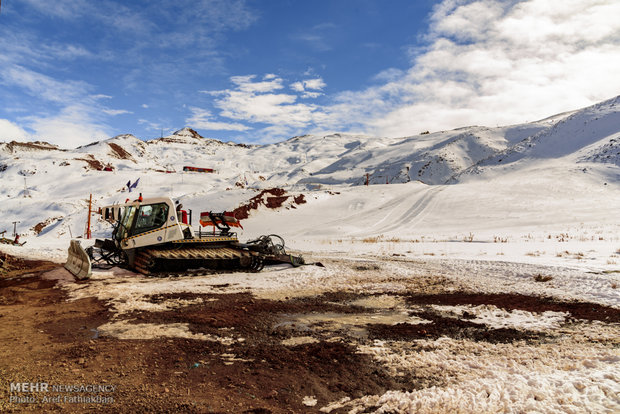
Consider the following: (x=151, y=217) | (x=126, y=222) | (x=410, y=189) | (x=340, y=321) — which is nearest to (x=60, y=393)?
(x=340, y=321)

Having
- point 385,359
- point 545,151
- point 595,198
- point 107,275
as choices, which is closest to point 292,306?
point 385,359

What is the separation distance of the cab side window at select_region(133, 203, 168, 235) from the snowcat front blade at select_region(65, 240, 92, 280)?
66.2 inches

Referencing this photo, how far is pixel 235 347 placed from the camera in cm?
569

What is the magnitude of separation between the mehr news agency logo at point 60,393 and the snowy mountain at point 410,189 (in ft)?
86.1

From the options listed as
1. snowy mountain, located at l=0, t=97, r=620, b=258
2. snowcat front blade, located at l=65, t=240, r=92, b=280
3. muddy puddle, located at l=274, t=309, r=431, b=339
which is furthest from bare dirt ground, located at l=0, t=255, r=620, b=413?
snowy mountain, located at l=0, t=97, r=620, b=258

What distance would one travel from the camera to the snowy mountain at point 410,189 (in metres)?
33.3

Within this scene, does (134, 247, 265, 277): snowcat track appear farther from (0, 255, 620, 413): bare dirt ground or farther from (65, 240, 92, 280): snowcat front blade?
(0, 255, 620, 413): bare dirt ground

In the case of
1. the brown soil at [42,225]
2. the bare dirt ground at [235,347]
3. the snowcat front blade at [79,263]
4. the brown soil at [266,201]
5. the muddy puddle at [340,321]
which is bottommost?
the muddy puddle at [340,321]

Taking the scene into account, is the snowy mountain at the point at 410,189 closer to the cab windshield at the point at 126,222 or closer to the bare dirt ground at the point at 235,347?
the cab windshield at the point at 126,222

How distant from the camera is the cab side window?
41.3 feet

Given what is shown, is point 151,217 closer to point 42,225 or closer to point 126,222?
point 126,222

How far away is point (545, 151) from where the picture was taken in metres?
55.9

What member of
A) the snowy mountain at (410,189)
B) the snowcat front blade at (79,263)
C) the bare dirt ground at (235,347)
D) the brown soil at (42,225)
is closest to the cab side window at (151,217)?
the snowcat front blade at (79,263)

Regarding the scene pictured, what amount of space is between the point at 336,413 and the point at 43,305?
7496mm
